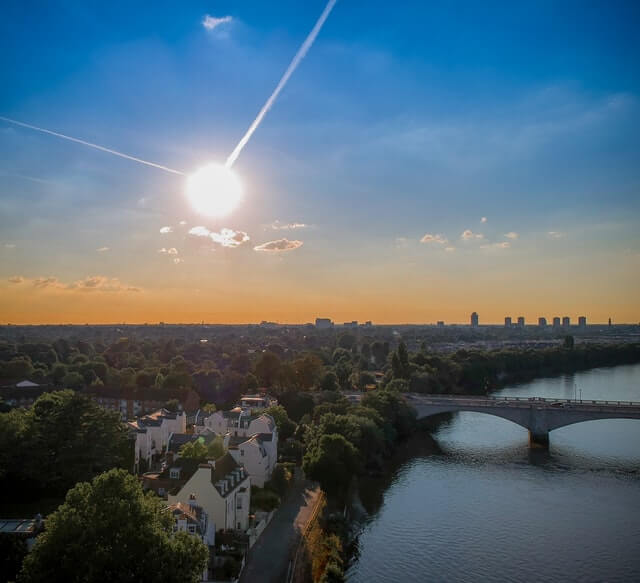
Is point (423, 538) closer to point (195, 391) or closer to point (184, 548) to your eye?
point (184, 548)

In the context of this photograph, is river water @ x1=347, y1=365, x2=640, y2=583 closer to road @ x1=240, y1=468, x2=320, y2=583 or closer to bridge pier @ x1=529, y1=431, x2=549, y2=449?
bridge pier @ x1=529, y1=431, x2=549, y2=449

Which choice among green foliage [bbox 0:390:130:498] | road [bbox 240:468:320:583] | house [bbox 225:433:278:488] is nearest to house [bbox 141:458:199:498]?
green foliage [bbox 0:390:130:498]

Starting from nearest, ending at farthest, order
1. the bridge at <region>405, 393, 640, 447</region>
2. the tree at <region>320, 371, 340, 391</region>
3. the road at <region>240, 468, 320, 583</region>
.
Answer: the road at <region>240, 468, 320, 583</region>
the bridge at <region>405, 393, 640, 447</region>
the tree at <region>320, 371, 340, 391</region>

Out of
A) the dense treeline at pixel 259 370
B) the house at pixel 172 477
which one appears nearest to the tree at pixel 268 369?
the dense treeline at pixel 259 370

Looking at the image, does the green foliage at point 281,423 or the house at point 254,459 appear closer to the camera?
the house at point 254,459

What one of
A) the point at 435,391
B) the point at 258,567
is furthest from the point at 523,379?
the point at 258,567

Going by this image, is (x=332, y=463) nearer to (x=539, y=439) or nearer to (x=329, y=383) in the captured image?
(x=539, y=439)

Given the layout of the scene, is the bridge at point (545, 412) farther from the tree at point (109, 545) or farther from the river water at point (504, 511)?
the tree at point (109, 545)
